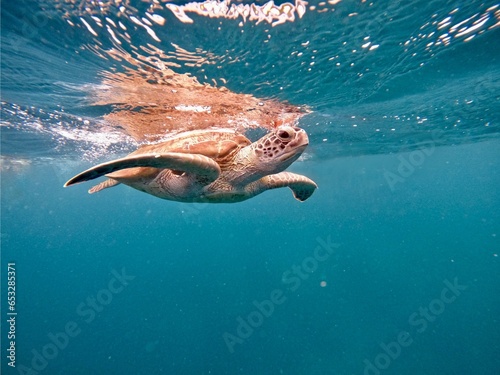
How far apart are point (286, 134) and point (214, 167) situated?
1.05m

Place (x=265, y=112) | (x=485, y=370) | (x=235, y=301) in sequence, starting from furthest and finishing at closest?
(x=235, y=301), (x=485, y=370), (x=265, y=112)

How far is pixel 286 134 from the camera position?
3.37 m

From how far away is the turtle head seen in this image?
Answer: 339 centimetres

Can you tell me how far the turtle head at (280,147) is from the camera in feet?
11.1

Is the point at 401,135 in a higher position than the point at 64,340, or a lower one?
higher

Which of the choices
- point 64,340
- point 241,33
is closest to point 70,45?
point 241,33

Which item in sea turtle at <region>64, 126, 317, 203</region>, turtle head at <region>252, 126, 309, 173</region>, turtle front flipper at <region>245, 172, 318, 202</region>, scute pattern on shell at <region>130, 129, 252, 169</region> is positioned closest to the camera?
sea turtle at <region>64, 126, 317, 203</region>

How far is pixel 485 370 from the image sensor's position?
14.7 metres

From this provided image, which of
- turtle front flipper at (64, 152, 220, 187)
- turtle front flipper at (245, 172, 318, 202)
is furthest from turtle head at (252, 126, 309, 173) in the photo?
turtle front flipper at (245, 172, 318, 202)

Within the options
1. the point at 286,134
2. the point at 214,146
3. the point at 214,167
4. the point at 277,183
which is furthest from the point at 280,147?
the point at 277,183

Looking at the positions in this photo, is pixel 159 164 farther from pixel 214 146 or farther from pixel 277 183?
pixel 277 183

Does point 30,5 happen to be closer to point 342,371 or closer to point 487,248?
point 342,371

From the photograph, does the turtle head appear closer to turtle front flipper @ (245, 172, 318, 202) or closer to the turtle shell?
the turtle shell

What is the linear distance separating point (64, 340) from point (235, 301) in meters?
13.6
